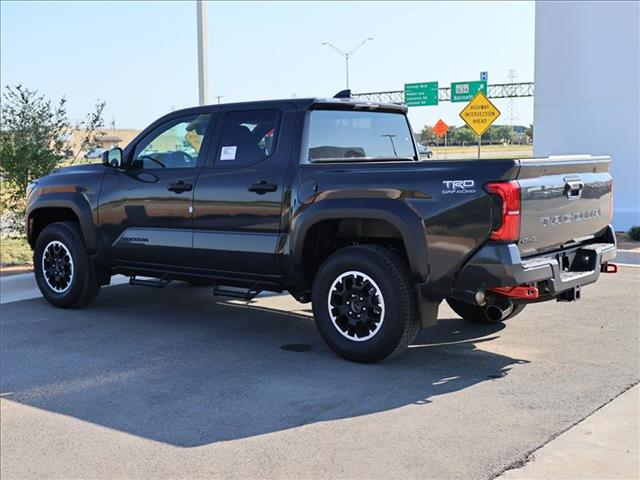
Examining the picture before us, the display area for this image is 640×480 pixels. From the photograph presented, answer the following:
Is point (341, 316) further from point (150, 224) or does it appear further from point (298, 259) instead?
point (150, 224)

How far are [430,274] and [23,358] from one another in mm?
3478

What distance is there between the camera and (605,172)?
6551 mm

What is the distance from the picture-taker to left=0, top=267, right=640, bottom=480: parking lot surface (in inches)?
169

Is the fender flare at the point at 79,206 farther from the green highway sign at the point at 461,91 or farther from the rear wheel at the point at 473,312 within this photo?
the green highway sign at the point at 461,91

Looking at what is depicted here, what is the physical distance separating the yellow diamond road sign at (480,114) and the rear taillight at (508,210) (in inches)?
535

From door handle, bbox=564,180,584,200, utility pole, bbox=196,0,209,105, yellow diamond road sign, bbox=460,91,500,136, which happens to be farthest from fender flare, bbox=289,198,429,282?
yellow diamond road sign, bbox=460,91,500,136

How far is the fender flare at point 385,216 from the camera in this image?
5641 mm

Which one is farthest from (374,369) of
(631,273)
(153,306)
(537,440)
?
(631,273)

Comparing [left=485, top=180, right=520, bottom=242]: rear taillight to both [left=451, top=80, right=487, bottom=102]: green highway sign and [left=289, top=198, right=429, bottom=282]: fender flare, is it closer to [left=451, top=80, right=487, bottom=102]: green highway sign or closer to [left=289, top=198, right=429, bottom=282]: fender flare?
[left=289, top=198, right=429, bottom=282]: fender flare

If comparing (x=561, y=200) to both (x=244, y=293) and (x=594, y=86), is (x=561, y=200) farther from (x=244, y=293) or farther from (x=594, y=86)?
(x=594, y=86)

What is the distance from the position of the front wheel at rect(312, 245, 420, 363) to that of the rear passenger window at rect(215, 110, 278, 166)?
48.8 inches

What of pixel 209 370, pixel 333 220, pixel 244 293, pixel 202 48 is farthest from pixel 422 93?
pixel 209 370

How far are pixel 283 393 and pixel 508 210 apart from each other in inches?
79.5

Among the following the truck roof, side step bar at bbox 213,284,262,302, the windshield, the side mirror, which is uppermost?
the truck roof
